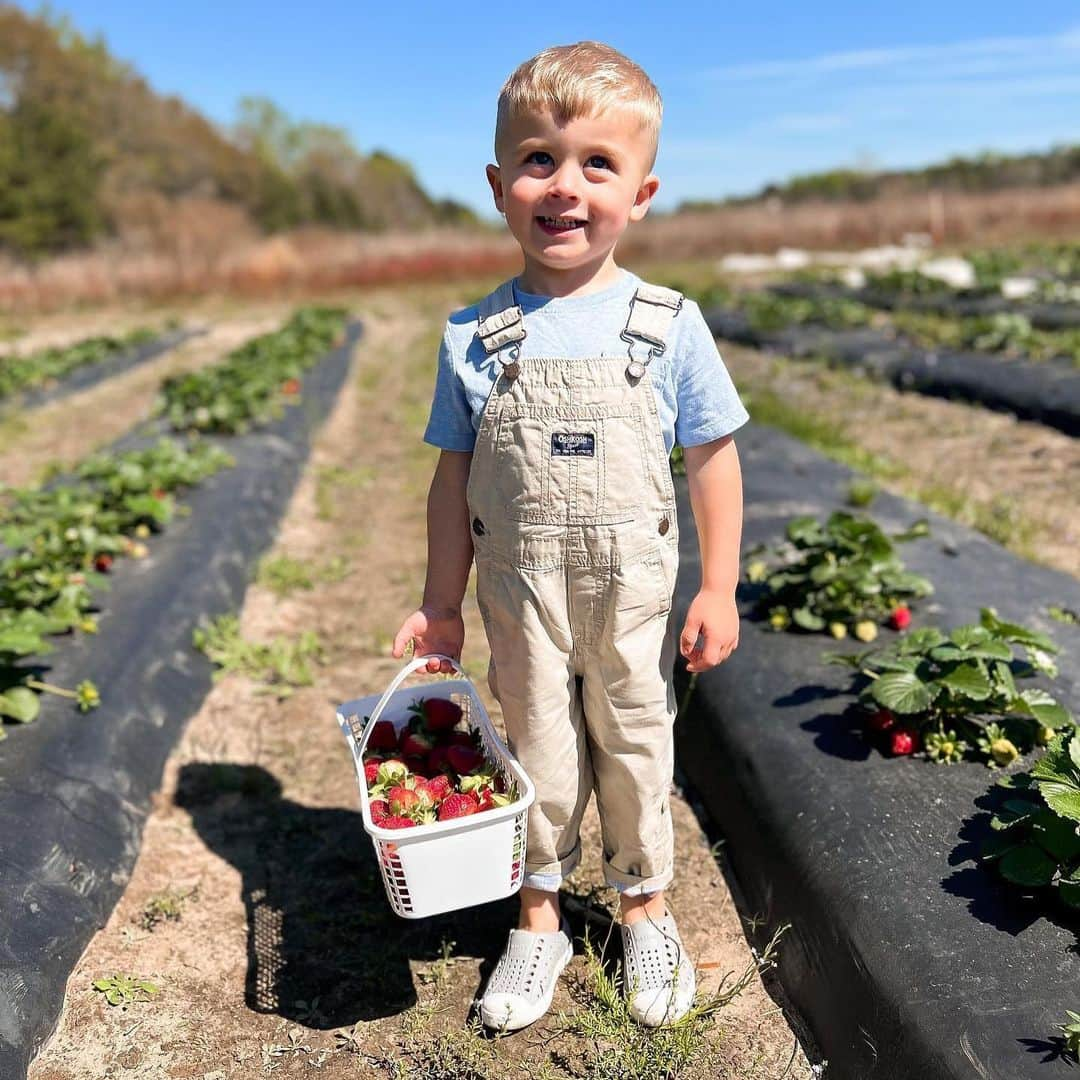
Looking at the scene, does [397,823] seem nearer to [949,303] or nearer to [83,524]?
[83,524]

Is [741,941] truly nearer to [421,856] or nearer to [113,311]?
[421,856]

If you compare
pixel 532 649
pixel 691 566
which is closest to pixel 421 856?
pixel 532 649

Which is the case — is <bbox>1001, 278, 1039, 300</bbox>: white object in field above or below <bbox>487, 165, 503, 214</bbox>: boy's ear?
below

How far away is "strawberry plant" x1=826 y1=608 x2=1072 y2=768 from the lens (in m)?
2.39

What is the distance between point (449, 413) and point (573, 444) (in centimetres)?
28

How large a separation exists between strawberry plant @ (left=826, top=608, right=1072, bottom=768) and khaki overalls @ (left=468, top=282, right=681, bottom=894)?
67cm

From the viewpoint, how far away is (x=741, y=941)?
2.45m

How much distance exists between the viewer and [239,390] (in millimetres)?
7090

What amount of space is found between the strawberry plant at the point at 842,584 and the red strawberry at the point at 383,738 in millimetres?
1416

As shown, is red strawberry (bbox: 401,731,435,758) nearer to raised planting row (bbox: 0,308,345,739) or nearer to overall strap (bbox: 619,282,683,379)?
overall strap (bbox: 619,282,683,379)

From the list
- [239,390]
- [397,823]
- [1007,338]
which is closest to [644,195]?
[397,823]

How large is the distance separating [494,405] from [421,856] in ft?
→ 2.65

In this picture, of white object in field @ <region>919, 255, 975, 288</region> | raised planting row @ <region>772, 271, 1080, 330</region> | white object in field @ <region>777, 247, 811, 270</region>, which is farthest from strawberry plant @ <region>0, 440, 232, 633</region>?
white object in field @ <region>777, 247, 811, 270</region>

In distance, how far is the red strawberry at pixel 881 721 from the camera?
2.54 metres
